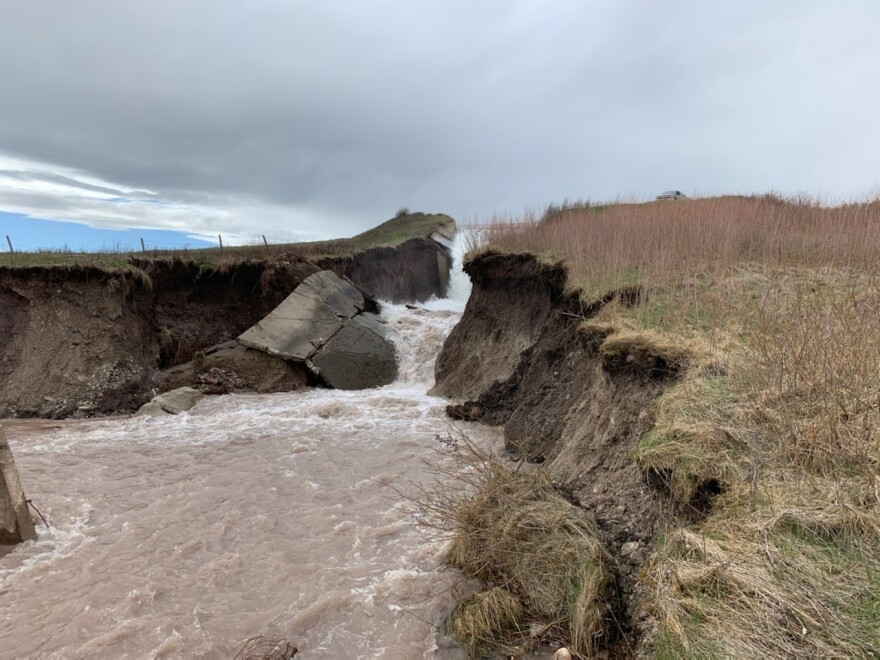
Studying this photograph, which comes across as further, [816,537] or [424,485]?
[424,485]

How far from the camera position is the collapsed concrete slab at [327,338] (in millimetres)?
14188

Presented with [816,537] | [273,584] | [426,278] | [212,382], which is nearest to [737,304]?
[816,537]

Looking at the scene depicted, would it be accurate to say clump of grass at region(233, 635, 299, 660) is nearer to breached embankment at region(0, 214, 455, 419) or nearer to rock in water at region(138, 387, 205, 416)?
rock in water at region(138, 387, 205, 416)

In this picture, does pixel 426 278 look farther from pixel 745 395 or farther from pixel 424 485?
pixel 745 395

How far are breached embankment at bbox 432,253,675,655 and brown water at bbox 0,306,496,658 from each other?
131cm

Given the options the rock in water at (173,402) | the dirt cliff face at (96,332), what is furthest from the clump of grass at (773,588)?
the dirt cliff face at (96,332)

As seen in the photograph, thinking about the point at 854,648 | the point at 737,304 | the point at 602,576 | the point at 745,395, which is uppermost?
the point at 737,304

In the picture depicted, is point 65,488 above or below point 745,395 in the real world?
below

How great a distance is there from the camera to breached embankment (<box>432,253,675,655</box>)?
4027 mm

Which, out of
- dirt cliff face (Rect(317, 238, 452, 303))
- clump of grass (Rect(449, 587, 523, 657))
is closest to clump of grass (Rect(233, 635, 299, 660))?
clump of grass (Rect(449, 587, 523, 657))

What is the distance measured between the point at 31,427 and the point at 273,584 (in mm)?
8981

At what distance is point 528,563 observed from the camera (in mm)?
3945

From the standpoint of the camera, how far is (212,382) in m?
13.5

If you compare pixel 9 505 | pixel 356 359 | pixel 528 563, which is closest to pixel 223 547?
pixel 9 505
